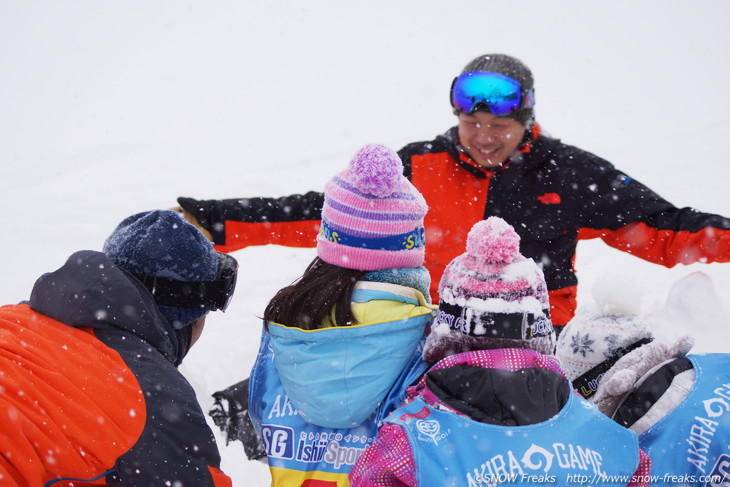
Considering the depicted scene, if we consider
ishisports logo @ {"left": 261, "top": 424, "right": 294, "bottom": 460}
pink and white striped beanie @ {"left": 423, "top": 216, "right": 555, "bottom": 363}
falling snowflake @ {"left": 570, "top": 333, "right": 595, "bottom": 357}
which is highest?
pink and white striped beanie @ {"left": 423, "top": 216, "right": 555, "bottom": 363}

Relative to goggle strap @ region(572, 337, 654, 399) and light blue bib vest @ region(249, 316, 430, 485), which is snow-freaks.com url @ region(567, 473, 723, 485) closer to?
goggle strap @ region(572, 337, 654, 399)

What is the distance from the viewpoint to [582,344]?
6.10ft

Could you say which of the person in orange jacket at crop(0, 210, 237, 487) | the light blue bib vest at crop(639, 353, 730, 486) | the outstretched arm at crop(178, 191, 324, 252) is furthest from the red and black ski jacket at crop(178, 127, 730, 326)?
the light blue bib vest at crop(639, 353, 730, 486)

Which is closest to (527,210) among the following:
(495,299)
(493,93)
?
(493,93)

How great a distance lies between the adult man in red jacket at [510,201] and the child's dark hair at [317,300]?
1.17 meters

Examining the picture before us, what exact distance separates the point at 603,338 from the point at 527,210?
110 cm

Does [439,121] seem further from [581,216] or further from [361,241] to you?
[361,241]

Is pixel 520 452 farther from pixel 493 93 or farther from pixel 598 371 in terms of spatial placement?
pixel 493 93

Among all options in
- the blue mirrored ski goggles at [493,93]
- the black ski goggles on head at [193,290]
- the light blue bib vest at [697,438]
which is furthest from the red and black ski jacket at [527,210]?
the light blue bib vest at [697,438]

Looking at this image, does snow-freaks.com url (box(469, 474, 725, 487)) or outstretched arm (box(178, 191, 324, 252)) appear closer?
snow-freaks.com url (box(469, 474, 725, 487))

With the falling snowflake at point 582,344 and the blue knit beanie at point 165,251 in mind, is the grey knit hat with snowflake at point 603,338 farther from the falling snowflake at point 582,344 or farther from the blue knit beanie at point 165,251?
the blue knit beanie at point 165,251

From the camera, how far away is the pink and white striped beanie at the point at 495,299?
139 centimetres

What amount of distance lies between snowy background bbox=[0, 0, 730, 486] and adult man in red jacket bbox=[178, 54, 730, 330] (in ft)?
4.11

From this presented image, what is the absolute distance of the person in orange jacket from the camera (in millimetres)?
1365
